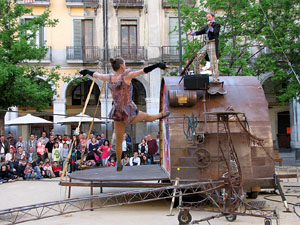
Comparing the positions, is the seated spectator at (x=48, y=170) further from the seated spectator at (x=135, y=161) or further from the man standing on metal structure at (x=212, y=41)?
the man standing on metal structure at (x=212, y=41)

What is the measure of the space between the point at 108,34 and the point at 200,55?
15581 millimetres

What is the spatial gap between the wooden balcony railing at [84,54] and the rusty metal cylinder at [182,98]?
1515 cm

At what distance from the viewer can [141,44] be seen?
25172mm

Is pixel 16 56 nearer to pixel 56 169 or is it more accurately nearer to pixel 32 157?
pixel 32 157

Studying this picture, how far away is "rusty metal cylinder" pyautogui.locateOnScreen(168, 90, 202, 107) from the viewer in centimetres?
1001

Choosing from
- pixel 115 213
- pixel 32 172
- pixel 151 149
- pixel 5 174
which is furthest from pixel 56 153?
pixel 115 213

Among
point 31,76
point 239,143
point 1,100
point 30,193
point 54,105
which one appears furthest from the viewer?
point 54,105

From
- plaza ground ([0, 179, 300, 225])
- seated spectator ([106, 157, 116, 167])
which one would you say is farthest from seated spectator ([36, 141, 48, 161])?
plaza ground ([0, 179, 300, 225])

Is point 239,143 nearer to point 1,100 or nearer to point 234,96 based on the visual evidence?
point 234,96

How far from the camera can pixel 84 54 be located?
2481 centimetres

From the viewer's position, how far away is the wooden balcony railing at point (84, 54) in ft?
80.8

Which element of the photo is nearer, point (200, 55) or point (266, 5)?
point (200, 55)

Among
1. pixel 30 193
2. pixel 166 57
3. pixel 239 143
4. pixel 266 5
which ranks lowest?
pixel 30 193

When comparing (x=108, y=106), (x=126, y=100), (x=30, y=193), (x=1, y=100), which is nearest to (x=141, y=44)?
(x=108, y=106)
